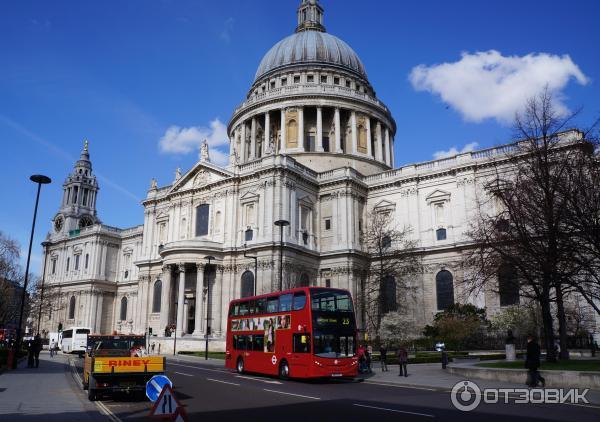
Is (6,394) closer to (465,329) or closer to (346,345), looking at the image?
(346,345)

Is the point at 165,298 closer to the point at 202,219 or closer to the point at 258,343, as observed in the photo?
the point at 202,219

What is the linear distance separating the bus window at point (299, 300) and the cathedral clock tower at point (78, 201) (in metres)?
69.2

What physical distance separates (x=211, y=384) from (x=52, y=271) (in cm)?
7121

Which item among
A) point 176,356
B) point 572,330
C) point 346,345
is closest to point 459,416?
point 346,345

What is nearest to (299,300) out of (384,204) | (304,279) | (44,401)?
(44,401)

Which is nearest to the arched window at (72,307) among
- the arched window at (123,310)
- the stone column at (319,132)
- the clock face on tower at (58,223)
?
the arched window at (123,310)

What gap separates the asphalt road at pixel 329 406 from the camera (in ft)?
42.1

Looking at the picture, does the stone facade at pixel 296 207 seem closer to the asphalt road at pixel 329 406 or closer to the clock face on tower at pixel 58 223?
the clock face on tower at pixel 58 223

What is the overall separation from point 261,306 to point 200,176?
33.2 metres

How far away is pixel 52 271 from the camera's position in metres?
82.9

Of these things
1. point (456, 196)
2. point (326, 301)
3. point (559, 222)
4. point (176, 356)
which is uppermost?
point (456, 196)

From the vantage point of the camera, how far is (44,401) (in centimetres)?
1541

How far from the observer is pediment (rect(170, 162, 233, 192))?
5550 cm

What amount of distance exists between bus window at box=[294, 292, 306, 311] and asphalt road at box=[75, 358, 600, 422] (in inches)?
147
